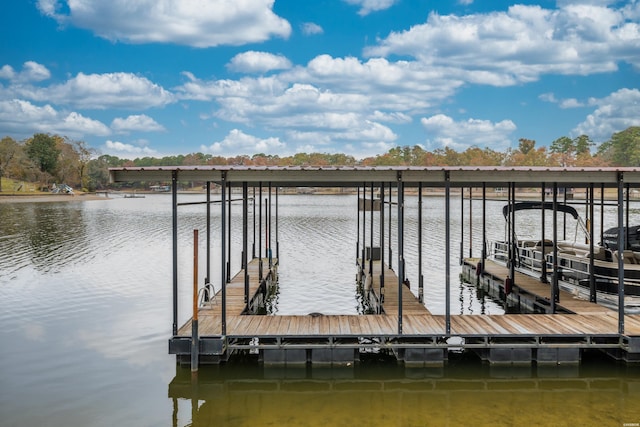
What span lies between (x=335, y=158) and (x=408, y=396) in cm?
13692

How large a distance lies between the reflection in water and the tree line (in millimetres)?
74044

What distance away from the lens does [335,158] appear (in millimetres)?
145625

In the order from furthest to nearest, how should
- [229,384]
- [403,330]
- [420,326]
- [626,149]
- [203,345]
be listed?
[626,149], [420,326], [403,330], [203,345], [229,384]

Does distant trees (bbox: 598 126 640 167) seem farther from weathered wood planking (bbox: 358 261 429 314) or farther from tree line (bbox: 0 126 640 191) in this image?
weathered wood planking (bbox: 358 261 429 314)

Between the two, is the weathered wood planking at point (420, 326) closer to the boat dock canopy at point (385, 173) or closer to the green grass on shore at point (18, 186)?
the boat dock canopy at point (385, 173)

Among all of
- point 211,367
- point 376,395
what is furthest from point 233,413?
point 376,395

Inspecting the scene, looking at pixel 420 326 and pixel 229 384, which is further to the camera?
pixel 420 326

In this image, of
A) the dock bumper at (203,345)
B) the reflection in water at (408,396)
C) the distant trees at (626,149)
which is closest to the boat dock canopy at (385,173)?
the dock bumper at (203,345)

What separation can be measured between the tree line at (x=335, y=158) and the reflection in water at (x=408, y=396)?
74.0 meters

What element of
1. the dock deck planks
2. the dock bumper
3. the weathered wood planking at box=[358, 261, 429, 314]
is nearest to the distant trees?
the weathered wood planking at box=[358, 261, 429, 314]

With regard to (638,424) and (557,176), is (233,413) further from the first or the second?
(557,176)

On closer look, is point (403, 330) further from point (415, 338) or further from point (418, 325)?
point (418, 325)

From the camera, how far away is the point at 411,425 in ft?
29.0

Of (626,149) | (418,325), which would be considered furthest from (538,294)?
(626,149)
